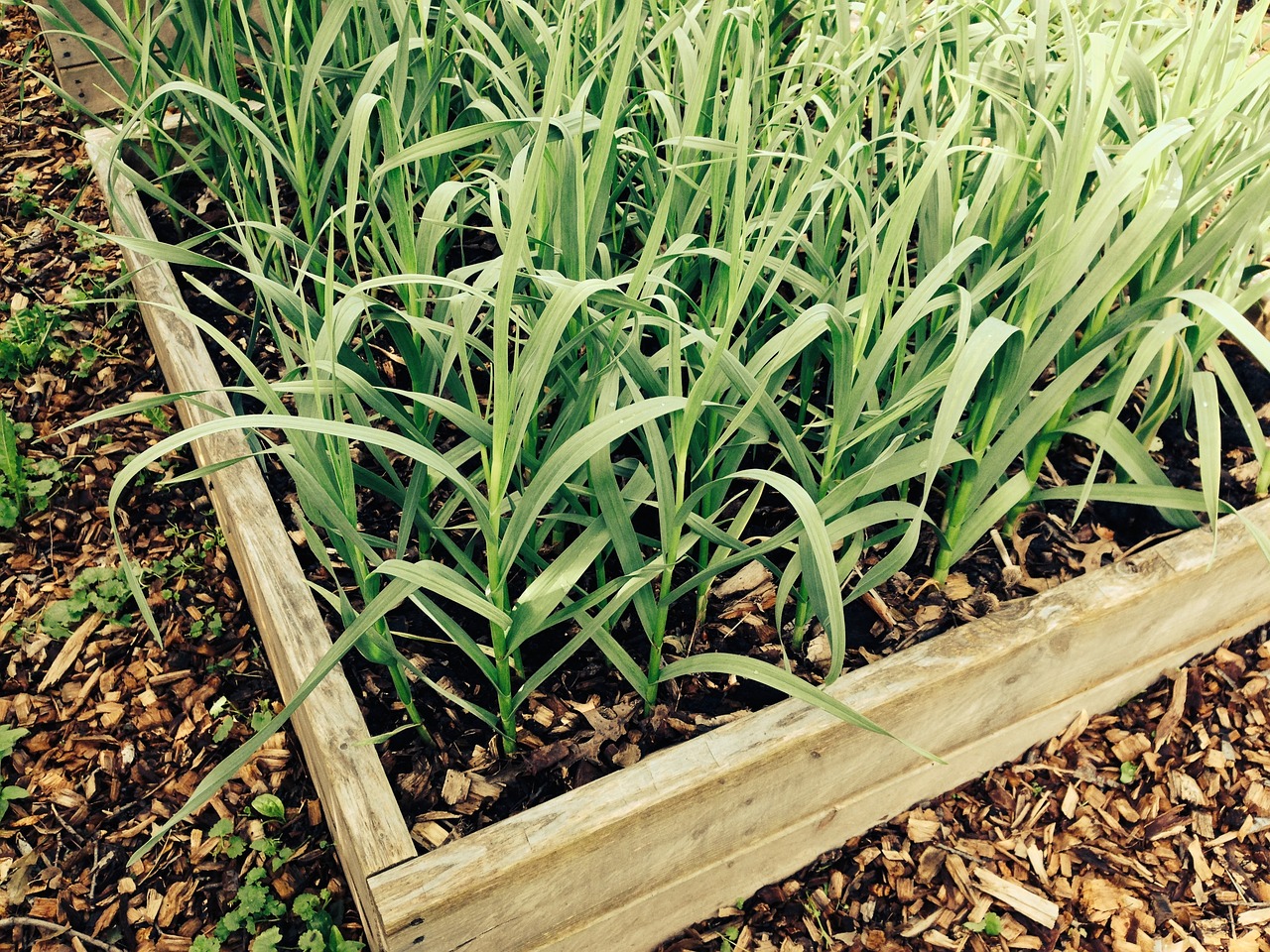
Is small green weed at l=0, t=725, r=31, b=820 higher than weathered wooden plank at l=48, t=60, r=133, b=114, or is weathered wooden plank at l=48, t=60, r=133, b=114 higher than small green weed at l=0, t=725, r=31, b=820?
weathered wooden plank at l=48, t=60, r=133, b=114

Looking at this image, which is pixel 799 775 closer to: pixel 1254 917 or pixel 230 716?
pixel 1254 917

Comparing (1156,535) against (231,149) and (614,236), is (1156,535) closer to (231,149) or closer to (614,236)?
(614,236)

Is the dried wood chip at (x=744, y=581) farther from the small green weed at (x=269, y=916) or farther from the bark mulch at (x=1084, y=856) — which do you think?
the small green weed at (x=269, y=916)

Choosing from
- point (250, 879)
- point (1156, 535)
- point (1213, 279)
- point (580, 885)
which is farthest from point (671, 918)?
point (1213, 279)

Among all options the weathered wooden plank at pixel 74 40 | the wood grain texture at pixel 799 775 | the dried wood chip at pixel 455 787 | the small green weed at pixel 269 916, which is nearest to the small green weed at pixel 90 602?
the small green weed at pixel 269 916

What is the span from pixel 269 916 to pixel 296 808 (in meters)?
0.14

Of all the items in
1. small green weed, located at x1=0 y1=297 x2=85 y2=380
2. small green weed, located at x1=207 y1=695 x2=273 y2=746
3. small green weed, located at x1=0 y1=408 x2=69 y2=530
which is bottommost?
small green weed, located at x1=207 y1=695 x2=273 y2=746

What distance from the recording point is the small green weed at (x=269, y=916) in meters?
1.21

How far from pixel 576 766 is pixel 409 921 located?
0.89 ft

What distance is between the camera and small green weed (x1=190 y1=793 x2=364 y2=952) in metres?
1.21

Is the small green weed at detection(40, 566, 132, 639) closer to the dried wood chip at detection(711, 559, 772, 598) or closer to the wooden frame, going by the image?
the wooden frame

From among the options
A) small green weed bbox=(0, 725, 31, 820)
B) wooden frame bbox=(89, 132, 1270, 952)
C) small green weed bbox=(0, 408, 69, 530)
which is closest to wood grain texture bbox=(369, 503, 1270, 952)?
wooden frame bbox=(89, 132, 1270, 952)

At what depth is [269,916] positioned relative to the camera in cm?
125

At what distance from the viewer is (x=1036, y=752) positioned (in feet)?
4.73
